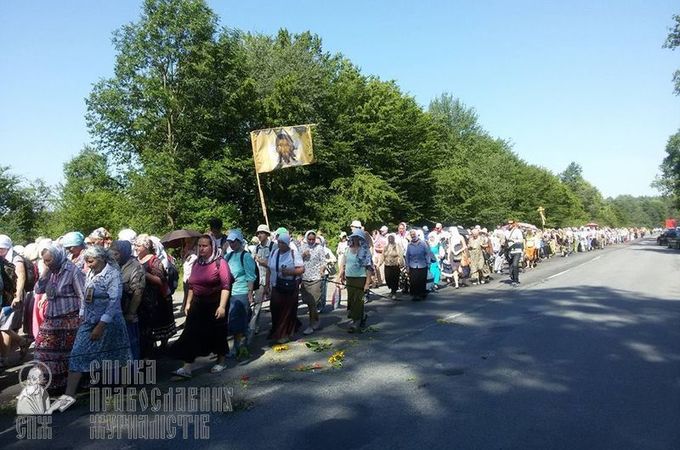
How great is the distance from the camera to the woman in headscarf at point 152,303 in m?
7.07

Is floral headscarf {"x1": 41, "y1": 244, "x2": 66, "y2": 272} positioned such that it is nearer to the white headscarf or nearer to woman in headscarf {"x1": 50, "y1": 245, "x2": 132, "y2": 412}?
woman in headscarf {"x1": 50, "y1": 245, "x2": 132, "y2": 412}

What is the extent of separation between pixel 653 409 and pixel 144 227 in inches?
1025

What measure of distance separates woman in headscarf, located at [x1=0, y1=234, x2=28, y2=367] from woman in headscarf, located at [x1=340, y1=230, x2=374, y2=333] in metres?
5.23

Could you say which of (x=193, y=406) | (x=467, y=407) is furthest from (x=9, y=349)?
(x=467, y=407)

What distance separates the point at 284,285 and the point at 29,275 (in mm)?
4084

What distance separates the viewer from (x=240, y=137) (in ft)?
107

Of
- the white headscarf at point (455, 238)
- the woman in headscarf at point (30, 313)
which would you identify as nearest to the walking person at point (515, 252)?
the white headscarf at point (455, 238)

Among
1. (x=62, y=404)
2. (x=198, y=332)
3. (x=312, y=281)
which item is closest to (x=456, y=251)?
(x=312, y=281)

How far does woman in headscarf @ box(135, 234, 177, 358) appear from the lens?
23.2 ft

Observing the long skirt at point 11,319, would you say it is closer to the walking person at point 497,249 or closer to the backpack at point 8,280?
the backpack at point 8,280

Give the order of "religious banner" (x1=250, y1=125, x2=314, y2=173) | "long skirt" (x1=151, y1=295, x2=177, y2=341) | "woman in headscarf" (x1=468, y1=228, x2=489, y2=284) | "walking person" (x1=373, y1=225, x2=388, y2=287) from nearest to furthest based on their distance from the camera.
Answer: "long skirt" (x1=151, y1=295, x2=177, y2=341) → "walking person" (x1=373, y1=225, x2=388, y2=287) → "woman in headscarf" (x1=468, y1=228, x2=489, y2=284) → "religious banner" (x1=250, y1=125, x2=314, y2=173)

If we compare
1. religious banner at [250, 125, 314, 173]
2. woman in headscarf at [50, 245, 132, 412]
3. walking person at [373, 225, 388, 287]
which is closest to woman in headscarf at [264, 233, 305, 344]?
woman in headscarf at [50, 245, 132, 412]

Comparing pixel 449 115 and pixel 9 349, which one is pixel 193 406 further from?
pixel 449 115

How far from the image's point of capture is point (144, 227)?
27.4 m
